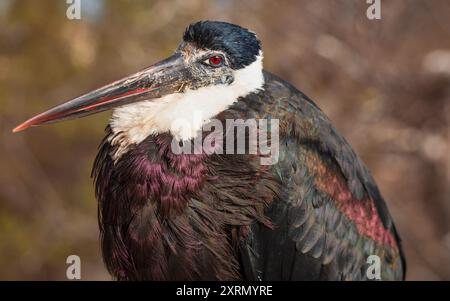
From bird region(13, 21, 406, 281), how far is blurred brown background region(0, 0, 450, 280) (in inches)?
174

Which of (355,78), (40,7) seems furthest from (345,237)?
(40,7)

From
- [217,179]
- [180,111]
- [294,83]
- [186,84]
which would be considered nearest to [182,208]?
[217,179]

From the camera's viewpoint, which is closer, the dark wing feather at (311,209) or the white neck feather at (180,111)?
the white neck feather at (180,111)

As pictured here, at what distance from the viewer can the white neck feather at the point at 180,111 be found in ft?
12.7

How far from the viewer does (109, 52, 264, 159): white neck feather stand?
3873mm

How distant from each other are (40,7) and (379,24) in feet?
14.4

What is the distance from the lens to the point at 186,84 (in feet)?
13.3

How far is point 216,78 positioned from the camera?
13.2 feet

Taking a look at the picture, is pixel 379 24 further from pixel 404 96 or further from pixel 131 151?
pixel 131 151

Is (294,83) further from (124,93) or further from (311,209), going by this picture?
(124,93)

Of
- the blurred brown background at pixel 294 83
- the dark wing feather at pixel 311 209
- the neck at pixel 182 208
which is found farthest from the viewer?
the blurred brown background at pixel 294 83

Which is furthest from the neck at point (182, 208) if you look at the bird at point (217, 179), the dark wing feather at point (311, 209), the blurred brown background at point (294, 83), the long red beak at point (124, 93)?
the blurred brown background at point (294, 83)

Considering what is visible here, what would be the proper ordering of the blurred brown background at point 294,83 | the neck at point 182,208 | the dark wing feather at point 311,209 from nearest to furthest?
the neck at point 182,208
the dark wing feather at point 311,209
the blurred brown background at point 294,83

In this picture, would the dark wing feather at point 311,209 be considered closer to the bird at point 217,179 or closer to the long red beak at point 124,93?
the bird at point 217,179
